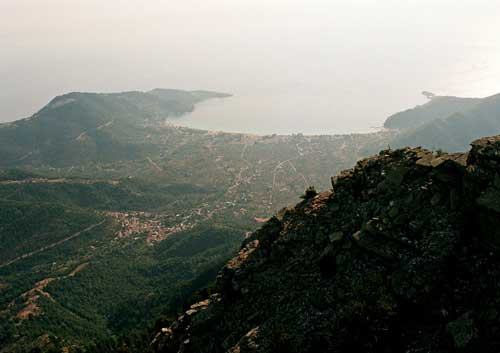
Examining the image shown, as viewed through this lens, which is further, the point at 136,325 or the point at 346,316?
the point at 136,325

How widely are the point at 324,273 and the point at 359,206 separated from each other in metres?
10.8

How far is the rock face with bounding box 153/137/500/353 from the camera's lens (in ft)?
112

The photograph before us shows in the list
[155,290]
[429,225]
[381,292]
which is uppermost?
[429,225]

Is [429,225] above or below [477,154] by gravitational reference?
below

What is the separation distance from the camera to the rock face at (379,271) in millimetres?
34094

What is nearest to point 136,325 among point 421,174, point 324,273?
point 324,273

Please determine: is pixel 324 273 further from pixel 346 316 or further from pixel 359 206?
pixel 359 206

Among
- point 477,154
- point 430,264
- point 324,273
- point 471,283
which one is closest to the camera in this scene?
point 471,283

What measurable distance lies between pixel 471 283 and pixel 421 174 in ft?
53.1

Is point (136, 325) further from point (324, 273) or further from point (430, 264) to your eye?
point (430, 264)

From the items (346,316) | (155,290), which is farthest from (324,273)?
(155,290)

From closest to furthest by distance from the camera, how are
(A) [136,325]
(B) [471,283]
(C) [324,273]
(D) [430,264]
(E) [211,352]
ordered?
(B) [471,283], (D) [430,264], (C) [324,273], (E) [211,352], (A) [136,325]

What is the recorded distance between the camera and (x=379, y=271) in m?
40.6

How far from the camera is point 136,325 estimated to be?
152 meters
